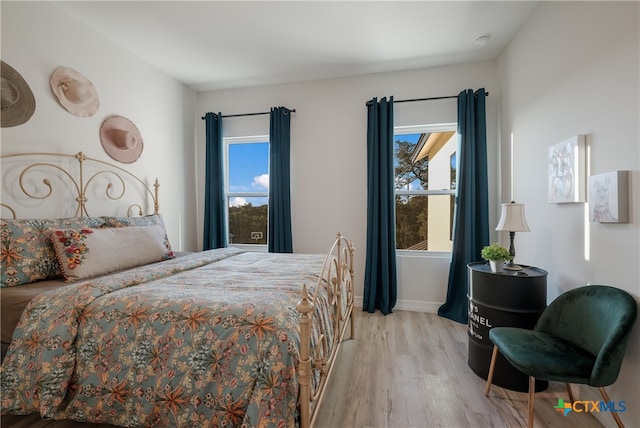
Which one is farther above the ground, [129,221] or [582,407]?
[129,221]

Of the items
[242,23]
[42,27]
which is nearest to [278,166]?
[242,23]

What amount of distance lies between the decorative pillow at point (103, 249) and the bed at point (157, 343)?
12mm

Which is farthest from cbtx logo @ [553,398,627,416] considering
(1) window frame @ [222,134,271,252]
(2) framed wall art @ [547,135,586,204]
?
(1) window frame @ [222,134,271,252]

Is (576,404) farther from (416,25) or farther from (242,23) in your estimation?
(242,23)

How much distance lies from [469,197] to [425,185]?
0.53 m

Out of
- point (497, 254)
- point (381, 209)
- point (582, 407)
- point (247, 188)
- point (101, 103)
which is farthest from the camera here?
point (247, 188)

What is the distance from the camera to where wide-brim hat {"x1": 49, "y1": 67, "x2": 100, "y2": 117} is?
2332mm

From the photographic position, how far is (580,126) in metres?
1.81

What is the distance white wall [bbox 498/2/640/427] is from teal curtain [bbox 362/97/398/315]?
1177mm

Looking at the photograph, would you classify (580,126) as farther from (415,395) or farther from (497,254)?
(415,395)

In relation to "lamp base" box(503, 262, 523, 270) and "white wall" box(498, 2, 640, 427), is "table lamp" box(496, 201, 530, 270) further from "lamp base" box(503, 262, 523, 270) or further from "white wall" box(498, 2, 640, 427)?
"white wall" box(498, 2, 640, 427)

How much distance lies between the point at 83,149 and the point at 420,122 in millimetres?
3312

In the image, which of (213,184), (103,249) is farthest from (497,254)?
(213,184)

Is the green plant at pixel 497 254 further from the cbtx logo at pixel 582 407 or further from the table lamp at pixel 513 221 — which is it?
the cbtx logo at pixel 582 407
